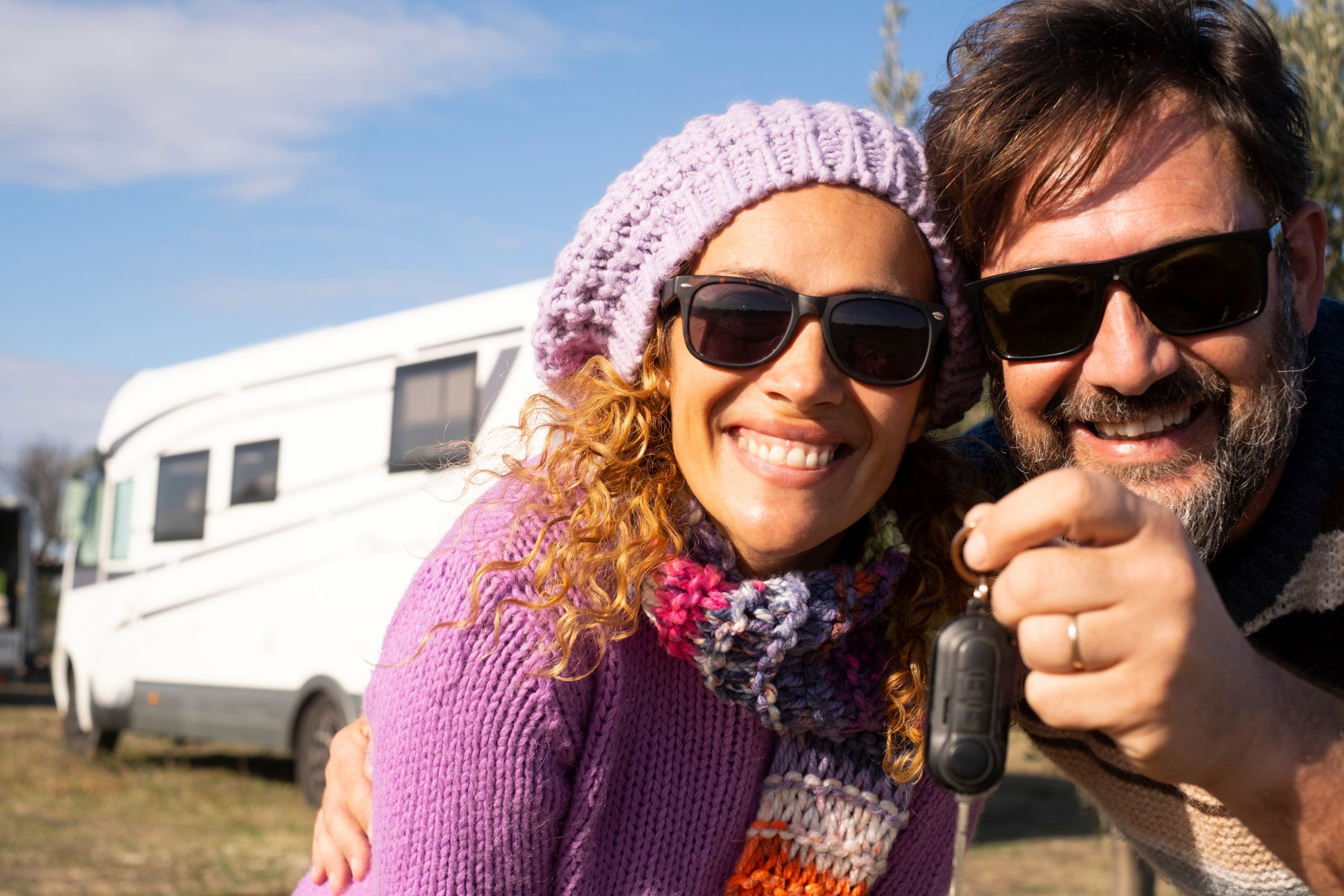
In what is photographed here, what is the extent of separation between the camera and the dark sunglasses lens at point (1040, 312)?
2.22 m

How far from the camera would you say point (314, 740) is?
927 cm

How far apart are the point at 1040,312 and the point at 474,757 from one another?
4.15ft

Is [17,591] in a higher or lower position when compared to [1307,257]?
lower

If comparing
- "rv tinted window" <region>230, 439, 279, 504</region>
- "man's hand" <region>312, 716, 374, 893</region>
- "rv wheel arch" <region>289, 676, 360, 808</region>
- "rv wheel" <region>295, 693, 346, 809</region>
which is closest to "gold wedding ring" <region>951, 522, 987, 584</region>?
"man's hand" <region>312, 716, 374, 893</region>

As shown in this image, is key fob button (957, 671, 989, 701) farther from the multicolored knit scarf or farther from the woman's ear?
the woman's ear

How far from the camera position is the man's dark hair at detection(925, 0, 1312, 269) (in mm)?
2297

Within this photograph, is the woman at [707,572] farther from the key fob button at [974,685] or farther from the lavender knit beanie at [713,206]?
the key fob button at [974,685]

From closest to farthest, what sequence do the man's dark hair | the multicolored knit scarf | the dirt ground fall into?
the multicolored knit scarf
the man's dark hair
the dirt ground

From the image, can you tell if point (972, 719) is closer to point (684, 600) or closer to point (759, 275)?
point (684, 600)

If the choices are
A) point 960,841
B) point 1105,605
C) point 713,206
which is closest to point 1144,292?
point 713,206

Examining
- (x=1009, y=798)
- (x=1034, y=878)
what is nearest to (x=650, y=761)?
(x=1034, y=878)

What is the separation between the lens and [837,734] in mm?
2229

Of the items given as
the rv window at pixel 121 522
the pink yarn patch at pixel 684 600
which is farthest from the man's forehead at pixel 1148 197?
the rv window at pixel 121 522

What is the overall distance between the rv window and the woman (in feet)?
35.0
